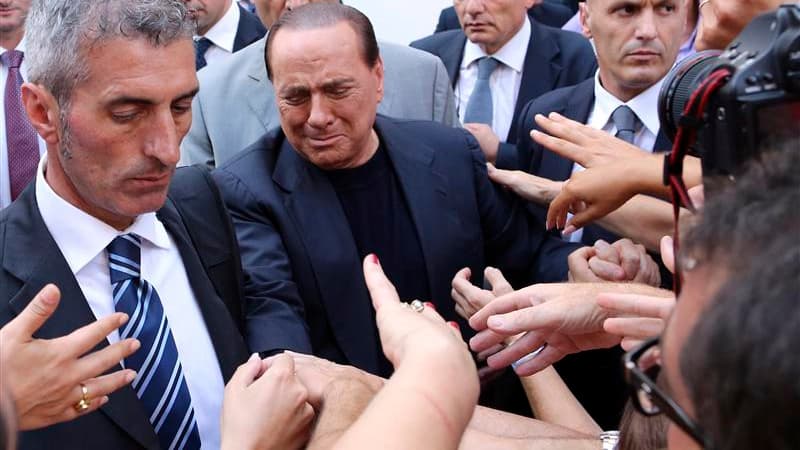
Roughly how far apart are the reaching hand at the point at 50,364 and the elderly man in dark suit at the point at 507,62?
8.92 ft

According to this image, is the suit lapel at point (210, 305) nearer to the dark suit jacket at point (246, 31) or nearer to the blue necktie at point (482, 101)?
the blue necktie at point (482, 101)

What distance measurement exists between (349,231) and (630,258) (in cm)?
77

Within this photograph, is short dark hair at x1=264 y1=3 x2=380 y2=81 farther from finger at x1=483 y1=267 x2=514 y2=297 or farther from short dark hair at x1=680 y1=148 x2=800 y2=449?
short dark hair at x1=680 y1=148 x2=800 y2=449

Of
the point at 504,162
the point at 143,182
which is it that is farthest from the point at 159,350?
the point at 504,162

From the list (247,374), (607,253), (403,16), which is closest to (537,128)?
(607,253)

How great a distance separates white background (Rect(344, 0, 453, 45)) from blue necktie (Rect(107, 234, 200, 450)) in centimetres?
559

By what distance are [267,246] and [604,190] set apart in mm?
890

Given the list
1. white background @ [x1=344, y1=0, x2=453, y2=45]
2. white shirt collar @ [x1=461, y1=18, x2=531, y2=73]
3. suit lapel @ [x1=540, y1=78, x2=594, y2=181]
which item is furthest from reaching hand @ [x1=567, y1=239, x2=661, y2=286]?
white background @ [x1=344, y1=0, x2=453, y2=45]

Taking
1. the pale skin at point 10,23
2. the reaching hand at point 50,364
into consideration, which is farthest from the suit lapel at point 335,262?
the pale skin at point 10,23

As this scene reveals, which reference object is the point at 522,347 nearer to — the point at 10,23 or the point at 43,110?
the point at 43,110

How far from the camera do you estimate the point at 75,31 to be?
193cm

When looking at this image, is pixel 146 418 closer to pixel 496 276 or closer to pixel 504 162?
pixel 496 276

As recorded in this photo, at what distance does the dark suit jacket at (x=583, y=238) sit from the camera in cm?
290

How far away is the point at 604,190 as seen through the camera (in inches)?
94.6
